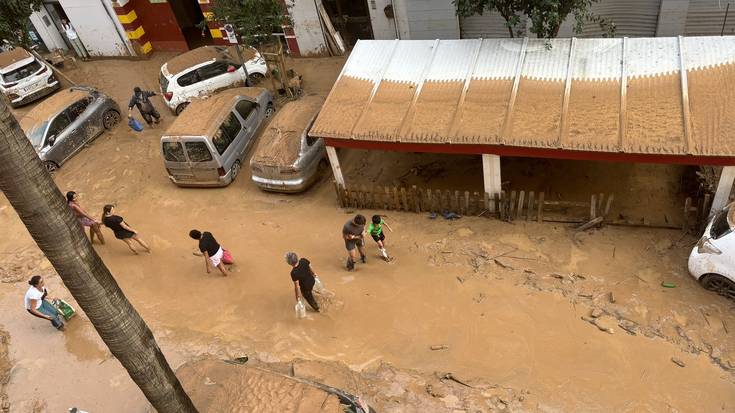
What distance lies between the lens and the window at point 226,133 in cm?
1241

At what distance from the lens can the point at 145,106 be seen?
14867 millimetres

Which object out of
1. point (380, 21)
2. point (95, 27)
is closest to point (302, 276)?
point (380, 21)

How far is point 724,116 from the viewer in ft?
A: 28.4

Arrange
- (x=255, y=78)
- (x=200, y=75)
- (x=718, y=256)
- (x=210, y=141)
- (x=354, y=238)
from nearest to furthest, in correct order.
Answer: (x=718, y=256)
(x=354, y=238)
(x=210, y=141)
(x=200, y=75)
(x=255, y=78)

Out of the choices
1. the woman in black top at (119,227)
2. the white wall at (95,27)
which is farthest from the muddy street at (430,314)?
the white wall at (95,27)

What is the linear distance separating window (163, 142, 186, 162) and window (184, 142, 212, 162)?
0.60 feet

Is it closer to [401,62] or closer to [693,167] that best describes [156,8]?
[401,62]

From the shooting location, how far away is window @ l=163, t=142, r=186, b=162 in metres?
12.3

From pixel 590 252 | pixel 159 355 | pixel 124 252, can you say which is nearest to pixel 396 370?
pixel 159 355

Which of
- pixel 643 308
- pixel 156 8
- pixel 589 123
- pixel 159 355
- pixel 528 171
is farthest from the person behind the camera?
pixel 156 8

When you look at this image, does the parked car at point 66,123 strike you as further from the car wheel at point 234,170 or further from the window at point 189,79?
the car wheel at point 234,170

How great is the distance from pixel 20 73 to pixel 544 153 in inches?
666

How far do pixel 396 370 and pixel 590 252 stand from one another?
4180mm

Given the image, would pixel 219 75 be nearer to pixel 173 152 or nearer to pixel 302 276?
pixel 173 152
